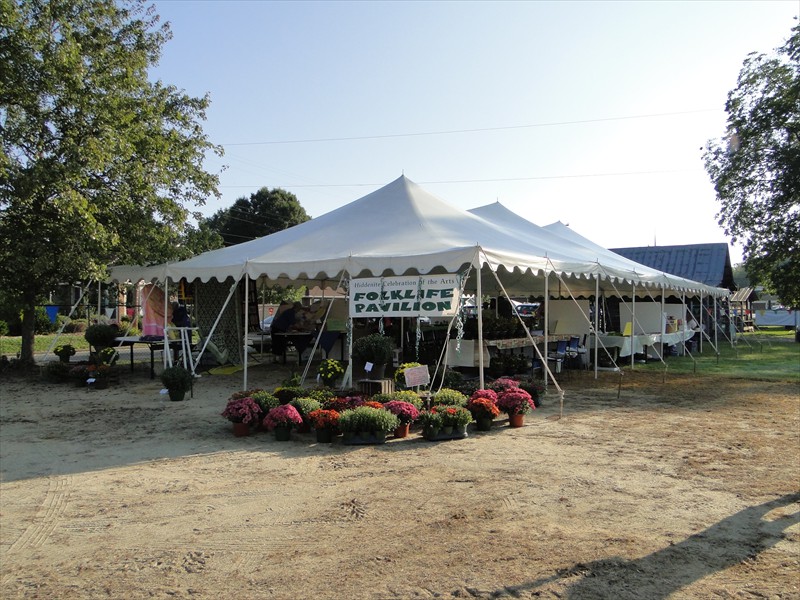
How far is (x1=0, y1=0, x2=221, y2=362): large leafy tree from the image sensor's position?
10945mm

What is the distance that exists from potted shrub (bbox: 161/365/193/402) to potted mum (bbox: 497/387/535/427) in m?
4.73

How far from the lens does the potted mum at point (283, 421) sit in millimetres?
6473

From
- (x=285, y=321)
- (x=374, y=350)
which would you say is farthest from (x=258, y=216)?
(x=374, y=350)

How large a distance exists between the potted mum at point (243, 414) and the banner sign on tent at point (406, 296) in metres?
2.26

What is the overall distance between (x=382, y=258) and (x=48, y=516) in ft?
17.9

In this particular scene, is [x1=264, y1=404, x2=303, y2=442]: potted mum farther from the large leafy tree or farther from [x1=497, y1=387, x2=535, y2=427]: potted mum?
the large leafy tree

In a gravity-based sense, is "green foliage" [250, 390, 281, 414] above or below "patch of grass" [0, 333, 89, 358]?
below

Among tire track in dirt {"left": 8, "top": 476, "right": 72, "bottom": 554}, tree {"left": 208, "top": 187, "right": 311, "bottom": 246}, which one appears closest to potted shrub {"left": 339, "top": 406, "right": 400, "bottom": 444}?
tire track in dirt {"left": 8, "top": 476, "right": 72, "bottom": 554}

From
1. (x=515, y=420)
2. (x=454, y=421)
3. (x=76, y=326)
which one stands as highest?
(x=76, y=326)

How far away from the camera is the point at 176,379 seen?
906 centimetres

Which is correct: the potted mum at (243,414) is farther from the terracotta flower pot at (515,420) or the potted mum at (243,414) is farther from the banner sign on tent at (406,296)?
the terracotta flower pot at (515,420)

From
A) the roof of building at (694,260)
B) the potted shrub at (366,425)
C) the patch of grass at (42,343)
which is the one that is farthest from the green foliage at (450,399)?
the roof of building at (694,260)

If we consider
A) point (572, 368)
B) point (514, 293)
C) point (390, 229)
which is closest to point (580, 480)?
point (390, 229)

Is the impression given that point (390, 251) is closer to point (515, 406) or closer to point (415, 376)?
point (415, 376)
